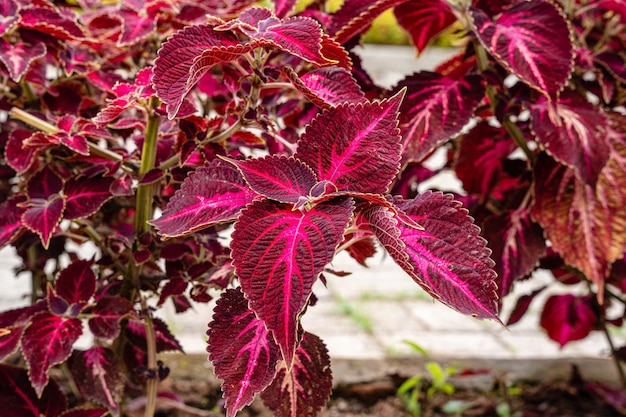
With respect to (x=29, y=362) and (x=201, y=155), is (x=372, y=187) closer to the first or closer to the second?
(x=201, y=155)

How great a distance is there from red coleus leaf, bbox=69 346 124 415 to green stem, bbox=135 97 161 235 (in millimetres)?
158

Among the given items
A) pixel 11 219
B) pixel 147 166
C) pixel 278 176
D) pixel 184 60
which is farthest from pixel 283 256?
pixel 11 219

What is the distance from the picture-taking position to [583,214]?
94 centimetres

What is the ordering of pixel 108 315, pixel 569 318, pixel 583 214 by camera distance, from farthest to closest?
pixel 569 318, pixel 583 214, pixel 108 315

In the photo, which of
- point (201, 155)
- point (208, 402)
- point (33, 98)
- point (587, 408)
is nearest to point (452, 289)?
point (201, 155)

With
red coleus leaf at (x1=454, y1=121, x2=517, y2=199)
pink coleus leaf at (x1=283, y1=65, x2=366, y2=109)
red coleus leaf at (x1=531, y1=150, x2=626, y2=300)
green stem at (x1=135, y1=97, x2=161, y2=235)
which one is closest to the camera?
pink coleus leaf at (x1=283, y1=65, x2=366, y2=109)

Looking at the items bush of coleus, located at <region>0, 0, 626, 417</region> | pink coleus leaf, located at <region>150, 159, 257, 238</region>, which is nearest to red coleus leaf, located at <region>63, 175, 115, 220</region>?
bush of coleus, located at <region>0, 0, 626, 417</region>

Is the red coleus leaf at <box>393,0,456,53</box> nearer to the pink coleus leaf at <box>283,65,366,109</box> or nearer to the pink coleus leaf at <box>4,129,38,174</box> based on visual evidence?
the pink coleus leaf at <box>283,65,366,109</box>

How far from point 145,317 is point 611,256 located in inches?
23.4

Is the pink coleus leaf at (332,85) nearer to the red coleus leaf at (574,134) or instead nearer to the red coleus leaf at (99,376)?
the red coleus leaf at (574,134)

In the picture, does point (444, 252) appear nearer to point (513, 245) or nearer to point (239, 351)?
point (239, 351)

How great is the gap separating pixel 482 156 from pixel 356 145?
1.77ft

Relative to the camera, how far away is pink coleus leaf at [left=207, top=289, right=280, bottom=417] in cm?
57

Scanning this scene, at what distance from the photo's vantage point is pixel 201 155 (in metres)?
0.79
